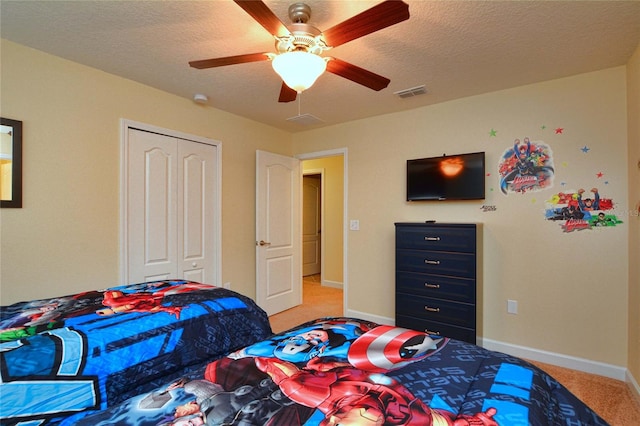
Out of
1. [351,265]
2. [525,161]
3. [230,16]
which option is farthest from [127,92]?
[525,161]

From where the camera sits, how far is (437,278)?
2834 mm

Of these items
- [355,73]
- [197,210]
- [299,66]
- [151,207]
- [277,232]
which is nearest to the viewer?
[299,66]

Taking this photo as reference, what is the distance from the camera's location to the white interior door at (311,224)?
6602 millimetres

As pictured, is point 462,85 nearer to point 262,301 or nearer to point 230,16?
point 230,16

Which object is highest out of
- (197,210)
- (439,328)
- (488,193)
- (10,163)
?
(10,163)

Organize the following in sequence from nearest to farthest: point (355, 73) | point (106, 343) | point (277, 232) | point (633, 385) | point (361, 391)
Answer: point (361, 391) < point (106, 343) < point (355, 73) < point (633, 385) < point (277, 232)

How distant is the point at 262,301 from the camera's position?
12.5 feet

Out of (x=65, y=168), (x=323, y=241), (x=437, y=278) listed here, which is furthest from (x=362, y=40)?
(x=323, y=241)

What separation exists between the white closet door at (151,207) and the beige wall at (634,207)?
3700 millimetres

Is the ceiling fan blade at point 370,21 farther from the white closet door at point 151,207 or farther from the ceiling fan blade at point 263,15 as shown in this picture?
the white closet door at point 151,207

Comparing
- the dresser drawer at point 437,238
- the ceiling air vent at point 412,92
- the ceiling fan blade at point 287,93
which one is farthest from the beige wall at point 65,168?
the dresser drawer at point 437,238

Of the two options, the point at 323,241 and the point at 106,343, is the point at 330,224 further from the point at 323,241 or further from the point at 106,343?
the point at 106,343

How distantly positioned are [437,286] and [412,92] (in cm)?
180

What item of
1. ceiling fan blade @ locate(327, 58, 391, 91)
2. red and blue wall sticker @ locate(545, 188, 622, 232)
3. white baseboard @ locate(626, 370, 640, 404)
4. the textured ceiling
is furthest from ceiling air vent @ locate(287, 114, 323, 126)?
white baseboard @ locate(626, 370, 640, 404)
